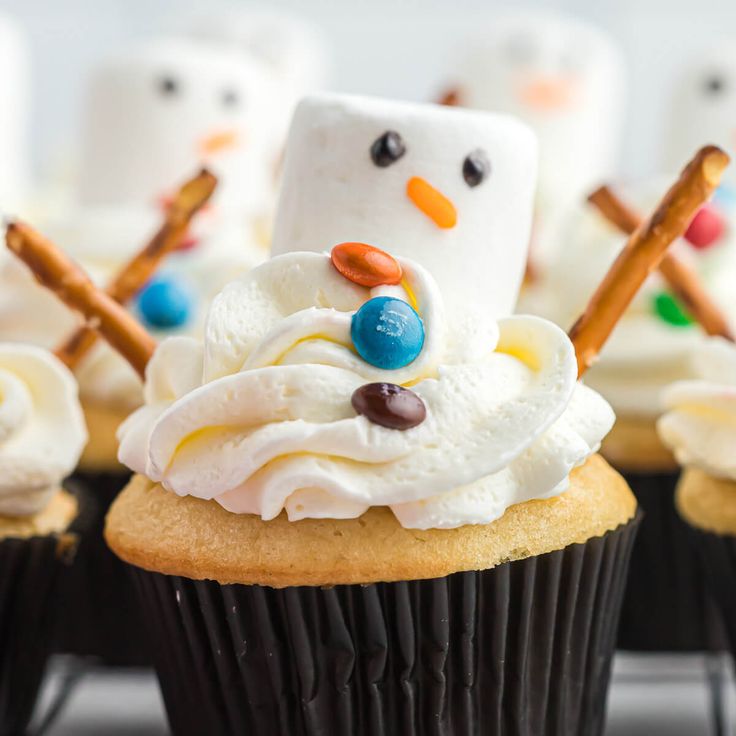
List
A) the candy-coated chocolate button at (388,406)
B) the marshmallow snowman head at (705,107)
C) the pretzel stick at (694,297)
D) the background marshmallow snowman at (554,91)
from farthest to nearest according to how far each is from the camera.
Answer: the background marshmallow snowman at (554,91) → the marshmallow snowman head at (705,107) → the pretzel stick at (694,297) → the candy-coated chocolate button at (388,406)

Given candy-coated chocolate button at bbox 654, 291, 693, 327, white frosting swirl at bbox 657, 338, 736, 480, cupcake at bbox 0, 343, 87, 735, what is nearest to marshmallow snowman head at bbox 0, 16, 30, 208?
cupcake at bbox 0, 343, 87, 735

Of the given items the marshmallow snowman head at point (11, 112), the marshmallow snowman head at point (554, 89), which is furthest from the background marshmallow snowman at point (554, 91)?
the marshmallow snowman head at point (11, 112)

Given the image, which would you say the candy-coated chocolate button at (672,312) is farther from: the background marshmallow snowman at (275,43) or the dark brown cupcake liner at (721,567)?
the background marshmallow snowman at (275,43)

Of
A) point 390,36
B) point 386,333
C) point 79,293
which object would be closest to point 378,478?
point 386,333

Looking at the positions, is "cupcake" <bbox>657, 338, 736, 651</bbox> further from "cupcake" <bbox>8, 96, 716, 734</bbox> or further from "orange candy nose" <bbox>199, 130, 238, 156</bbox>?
"orange candy nose" <bbox>199, 130, 238, 156</bbox>

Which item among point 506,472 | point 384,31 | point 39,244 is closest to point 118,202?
point 39,244

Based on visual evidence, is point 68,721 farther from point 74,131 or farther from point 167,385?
point 74,131
